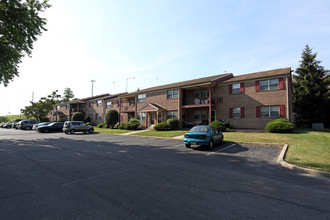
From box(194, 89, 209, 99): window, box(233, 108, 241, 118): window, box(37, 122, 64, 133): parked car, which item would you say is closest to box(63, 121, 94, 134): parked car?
box(37, 122, 64, 133): parked car

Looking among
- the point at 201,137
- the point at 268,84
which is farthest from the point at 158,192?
the point at 268,84

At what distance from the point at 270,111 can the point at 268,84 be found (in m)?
3.12

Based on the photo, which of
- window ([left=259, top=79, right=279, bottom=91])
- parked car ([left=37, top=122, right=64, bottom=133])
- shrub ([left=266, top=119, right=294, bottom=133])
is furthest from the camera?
parked car ([left=37, top=122, right=64, bottom=133])

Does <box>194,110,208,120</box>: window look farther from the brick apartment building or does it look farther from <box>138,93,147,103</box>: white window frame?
<box>138,93,147,103</box>: white window frame

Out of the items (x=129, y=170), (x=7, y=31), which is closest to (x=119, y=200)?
(x=129, y=170)

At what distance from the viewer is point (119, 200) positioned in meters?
3.70

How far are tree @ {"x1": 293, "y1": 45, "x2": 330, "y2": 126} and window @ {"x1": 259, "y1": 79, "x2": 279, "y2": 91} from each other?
7936 mm

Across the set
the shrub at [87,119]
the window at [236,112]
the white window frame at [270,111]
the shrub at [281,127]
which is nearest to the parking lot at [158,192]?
the shrub at [281,127]

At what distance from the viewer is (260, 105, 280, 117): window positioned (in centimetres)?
1900

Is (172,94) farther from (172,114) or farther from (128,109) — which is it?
(128,109)

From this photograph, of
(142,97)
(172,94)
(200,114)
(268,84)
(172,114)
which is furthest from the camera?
(142,97)

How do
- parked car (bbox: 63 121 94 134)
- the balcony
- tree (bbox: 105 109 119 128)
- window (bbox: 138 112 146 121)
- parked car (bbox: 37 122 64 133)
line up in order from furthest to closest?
the balcony < tree (bbox: 105 109 119 128) < window (bbox: 138 112 146 121) < parked car (bbox: 37 122 64 133) < parked car (bbox: 63 121 94 134)

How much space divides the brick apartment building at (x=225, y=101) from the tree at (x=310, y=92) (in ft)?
20.4

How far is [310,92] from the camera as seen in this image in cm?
2333
